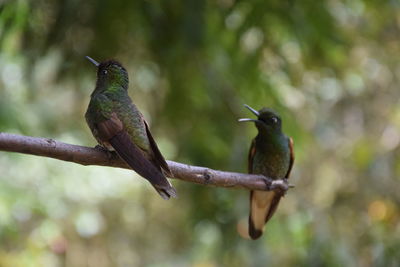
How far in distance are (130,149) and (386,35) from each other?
645 cm

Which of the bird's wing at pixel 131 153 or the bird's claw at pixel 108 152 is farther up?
the bird's wing at pixel 131 153

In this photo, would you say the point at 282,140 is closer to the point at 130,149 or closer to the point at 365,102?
the point at 130,149

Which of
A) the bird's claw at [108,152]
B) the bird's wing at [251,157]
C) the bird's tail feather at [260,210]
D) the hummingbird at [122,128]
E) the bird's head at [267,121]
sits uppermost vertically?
the hummingbird at [122,128]

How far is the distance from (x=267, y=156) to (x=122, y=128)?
6.20 feet

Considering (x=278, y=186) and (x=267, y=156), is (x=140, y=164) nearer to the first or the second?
(x=278, y=186)

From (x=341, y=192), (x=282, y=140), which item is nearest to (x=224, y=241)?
(x=282, y=140)

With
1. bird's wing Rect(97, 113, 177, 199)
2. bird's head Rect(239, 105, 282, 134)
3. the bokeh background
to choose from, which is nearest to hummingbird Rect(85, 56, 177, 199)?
bird's wing Rect(97, 113, 177, 199)

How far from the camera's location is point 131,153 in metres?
2.33

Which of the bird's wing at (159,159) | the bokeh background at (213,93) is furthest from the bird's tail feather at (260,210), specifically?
the bird's wing at (159,159)

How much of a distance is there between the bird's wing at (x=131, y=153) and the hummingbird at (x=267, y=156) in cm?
168

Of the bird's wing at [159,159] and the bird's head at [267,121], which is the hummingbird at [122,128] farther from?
the bird's head at [267,121]

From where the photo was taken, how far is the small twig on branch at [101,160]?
1.83m

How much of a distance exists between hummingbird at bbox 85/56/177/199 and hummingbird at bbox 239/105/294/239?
143 cm

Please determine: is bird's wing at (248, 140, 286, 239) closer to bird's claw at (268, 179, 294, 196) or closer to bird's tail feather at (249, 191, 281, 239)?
bird's tail feather at (249, 191, 281, 239)
